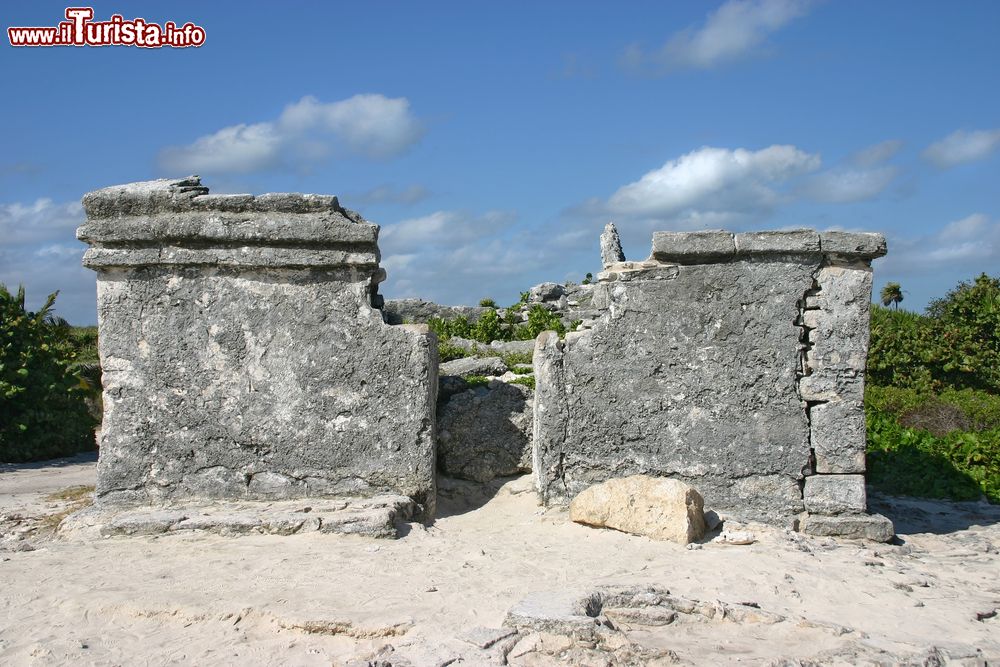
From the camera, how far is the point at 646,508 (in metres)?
5.55

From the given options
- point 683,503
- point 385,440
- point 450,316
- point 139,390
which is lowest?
point 683,503

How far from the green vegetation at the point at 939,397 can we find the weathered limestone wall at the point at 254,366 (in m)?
4.96

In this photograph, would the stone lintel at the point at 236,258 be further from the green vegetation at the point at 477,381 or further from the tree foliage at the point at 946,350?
the tree foliage at the point at 946,350

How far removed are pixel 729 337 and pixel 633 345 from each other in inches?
25.8

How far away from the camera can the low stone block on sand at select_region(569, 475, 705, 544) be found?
5449 mm

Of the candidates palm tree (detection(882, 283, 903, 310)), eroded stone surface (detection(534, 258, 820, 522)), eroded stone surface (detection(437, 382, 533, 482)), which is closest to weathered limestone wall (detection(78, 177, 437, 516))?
eroded stone surface (detection(437, 382, 533, 482))

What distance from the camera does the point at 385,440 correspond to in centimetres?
593

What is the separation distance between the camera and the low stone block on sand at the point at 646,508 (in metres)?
5.45

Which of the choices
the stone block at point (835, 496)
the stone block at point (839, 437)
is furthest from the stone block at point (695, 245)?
the stone block at point (835, 496)

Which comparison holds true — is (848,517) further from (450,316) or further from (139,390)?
(450,316)

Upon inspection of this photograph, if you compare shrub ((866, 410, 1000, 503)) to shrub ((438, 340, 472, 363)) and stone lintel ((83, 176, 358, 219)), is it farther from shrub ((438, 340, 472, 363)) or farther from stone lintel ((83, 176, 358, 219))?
stone lintel ((83, 176, 358, 219))

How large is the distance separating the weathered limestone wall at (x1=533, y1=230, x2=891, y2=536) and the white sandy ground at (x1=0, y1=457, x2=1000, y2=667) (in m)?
0.38

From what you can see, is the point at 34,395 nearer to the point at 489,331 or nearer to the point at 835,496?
the point at 489,331

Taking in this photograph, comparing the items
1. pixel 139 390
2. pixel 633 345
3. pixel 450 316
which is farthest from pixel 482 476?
pixel 450 316
